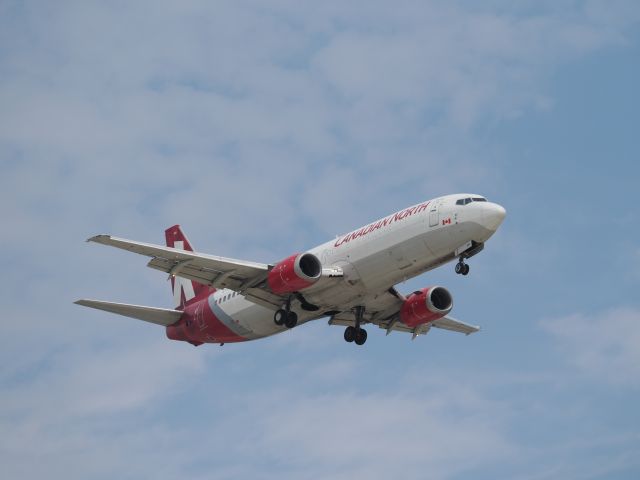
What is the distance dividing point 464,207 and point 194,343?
1831 centimetres

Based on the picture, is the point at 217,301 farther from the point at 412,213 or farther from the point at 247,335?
the point at 412,213

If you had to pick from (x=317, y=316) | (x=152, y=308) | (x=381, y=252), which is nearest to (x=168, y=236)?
(x=152, y=308)

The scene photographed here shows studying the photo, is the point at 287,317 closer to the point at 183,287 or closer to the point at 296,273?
the point at 296,273

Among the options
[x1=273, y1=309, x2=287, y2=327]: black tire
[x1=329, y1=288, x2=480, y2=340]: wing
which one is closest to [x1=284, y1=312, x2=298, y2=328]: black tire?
[x1=273, y1=309, x2=287, y2=327]: black tire

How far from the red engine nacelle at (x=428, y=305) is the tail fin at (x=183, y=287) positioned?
10.5 m

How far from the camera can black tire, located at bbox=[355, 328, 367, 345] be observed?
59.9 meters

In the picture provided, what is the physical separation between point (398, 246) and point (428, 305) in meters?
7.89

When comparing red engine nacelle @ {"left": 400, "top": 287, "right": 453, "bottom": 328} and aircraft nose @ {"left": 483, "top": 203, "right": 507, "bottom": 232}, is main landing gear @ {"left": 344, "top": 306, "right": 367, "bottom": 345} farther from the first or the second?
aircraft nose @ {"left": 483, "top": 203, "right": 507, "bottom": 232}

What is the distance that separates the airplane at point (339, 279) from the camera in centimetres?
5191

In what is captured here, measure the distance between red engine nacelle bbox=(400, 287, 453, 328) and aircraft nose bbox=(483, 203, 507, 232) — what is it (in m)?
8.70

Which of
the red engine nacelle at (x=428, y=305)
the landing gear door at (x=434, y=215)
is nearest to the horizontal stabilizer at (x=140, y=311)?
the red engine nacelle at (x=428, y=305)

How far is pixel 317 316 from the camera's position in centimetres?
5794

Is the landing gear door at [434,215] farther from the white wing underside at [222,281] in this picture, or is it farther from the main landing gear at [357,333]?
the main landing gear at [357,333]

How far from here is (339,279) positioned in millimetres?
54250
